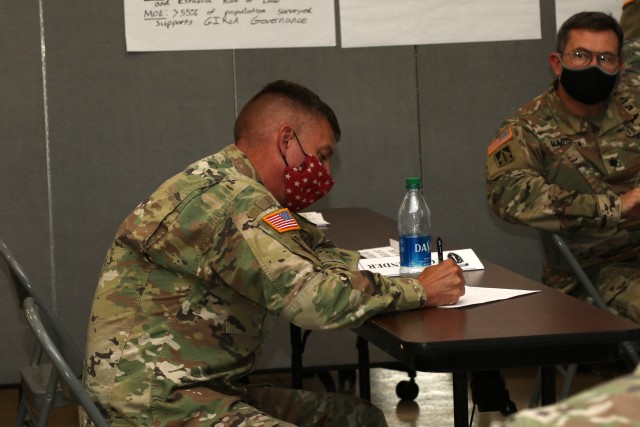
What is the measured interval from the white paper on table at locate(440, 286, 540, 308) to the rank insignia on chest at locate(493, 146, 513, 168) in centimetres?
130

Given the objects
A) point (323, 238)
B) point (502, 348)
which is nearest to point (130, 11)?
point (323, 238)

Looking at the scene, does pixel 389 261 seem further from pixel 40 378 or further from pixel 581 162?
pixel 581 162

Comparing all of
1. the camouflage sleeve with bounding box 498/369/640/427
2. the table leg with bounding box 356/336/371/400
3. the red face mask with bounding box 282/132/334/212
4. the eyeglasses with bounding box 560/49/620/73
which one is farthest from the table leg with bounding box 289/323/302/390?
the camouflage sleeve with bounding box 498/369/640/427

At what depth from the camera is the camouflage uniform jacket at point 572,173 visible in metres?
3.27

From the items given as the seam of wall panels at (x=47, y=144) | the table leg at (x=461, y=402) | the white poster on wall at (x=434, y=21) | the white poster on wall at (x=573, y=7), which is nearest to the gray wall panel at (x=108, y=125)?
the seam of wall panels at (x=47, y=144)

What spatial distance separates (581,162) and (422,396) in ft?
4.18

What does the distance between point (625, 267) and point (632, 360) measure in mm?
478

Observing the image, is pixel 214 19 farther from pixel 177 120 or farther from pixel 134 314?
pixel 134 314

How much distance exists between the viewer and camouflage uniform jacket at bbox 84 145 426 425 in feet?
6.24

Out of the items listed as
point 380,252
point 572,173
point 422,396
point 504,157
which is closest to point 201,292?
point 380,252

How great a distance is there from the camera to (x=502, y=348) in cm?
175

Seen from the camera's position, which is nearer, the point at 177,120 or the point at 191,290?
the point at 191,290

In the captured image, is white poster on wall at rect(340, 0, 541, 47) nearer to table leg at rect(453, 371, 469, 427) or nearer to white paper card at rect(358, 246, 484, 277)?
white paper card at rect(358, 246, 484, 277)

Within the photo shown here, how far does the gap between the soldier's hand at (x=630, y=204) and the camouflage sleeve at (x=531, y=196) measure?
2 centimetres
